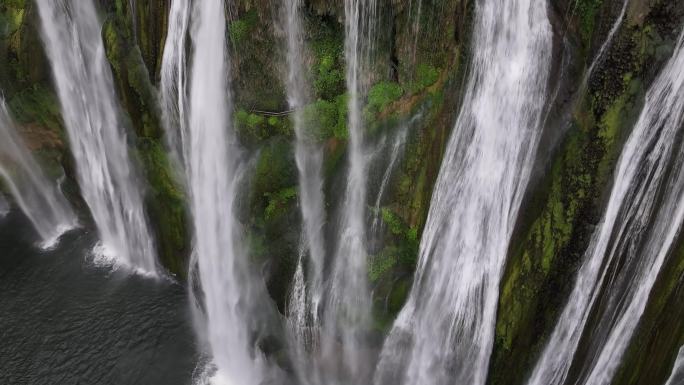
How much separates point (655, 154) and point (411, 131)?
377 centimetres

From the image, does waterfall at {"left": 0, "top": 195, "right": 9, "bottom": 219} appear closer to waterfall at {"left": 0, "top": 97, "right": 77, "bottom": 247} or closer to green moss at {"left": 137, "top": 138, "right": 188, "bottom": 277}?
waterfall at {"left": 0, "top": 97, "right": 77, "bottom": 247}

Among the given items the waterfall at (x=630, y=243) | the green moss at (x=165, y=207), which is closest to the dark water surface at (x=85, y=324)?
the green moss at (x=165, y=207)

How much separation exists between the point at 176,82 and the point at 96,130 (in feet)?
12.6

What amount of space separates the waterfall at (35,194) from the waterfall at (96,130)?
4.84 ft

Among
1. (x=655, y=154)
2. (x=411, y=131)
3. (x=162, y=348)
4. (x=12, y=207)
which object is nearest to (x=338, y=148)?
(x=411, y=131)

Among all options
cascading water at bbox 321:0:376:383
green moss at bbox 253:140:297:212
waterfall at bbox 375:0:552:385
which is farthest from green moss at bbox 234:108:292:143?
waterfall at bbox 375:0:552:385

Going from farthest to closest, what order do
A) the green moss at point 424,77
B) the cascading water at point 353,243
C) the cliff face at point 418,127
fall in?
1. the cascading water at point 353,243
2. the green moss at point 424,77
3. the cliff face at point 418,127

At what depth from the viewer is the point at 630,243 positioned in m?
7.25

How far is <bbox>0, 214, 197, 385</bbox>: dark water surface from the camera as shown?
39.5ft

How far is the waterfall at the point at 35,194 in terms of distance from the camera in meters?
15.7

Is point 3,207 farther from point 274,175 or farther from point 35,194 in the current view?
point 274,175

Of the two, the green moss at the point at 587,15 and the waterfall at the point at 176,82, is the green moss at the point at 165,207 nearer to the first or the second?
the waterfall at the point at 176,82

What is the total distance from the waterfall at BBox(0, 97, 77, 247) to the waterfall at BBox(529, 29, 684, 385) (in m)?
13.8

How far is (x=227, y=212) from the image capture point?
1119 cm
